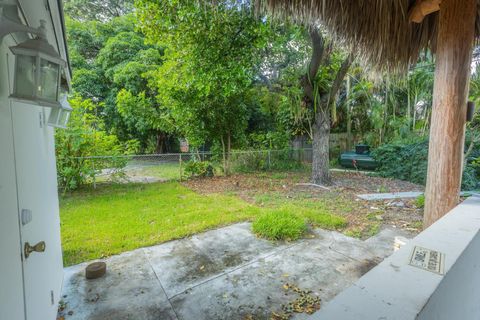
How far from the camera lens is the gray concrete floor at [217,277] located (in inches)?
86.5

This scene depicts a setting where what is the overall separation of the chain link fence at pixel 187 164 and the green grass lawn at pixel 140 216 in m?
0.64

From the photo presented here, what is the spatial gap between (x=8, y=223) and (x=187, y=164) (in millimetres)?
7070

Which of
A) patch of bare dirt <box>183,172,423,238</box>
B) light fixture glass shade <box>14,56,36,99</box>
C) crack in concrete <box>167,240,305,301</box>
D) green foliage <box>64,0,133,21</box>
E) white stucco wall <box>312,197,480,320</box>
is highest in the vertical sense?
green foliage <box>64,0,133,21</box>

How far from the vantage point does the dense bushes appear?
6316 millimetres

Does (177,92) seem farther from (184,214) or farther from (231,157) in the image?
(184,214)

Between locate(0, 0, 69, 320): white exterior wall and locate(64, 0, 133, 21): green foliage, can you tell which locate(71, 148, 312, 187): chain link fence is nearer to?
locate(0, 0, 69, 320): white exterior wall

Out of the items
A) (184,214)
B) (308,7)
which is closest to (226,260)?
(184,214)

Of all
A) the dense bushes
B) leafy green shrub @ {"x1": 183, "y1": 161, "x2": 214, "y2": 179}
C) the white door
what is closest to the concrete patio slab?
the white door

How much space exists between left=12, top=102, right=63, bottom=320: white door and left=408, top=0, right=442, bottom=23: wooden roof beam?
3069 millimetres

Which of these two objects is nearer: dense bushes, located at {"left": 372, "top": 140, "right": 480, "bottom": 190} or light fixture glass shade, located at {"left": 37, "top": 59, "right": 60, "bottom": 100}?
light fixture glass shade, located at {"left": 37, "top": 59, "right": 60, "bottom": 100}

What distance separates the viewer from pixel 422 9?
7.15 feet

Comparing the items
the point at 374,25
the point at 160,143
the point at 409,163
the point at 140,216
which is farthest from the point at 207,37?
the point at 160,143

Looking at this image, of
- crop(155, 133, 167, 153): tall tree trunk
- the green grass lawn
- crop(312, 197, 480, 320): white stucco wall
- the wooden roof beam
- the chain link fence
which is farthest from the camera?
crop(155, 133, 167, 153): tall tree trunk

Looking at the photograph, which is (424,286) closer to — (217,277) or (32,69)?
(32,69)
